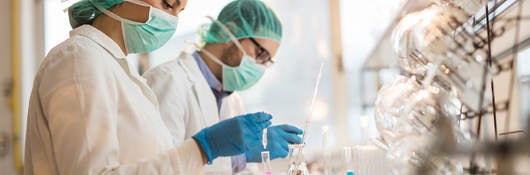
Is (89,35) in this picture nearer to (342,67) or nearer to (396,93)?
(396,93)

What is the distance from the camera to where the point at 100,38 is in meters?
1.50

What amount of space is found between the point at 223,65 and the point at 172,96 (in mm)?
372

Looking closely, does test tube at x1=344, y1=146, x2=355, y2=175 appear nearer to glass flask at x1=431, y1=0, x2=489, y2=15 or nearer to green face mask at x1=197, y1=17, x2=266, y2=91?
glass flask at x1=431, y1=0, x2=489, y2=15

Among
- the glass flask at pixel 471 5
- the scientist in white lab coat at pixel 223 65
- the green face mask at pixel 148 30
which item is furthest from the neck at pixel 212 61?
the glass flask at pixel 471 5

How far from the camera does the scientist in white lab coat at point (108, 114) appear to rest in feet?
4.12

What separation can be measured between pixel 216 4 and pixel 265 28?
1.69 metres

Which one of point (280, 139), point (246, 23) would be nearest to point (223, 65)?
point (246, 23)

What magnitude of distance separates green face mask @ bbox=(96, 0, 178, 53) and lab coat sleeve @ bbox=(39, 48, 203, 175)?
0.26 metres

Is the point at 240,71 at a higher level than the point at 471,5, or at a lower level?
lower

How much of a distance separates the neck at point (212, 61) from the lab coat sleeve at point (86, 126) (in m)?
1.08

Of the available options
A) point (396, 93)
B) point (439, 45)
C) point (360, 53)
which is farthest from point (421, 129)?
point (360, 53)

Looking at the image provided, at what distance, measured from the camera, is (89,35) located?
58.1 inches

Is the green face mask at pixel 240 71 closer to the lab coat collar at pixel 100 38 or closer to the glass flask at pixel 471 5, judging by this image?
the lab coat collar at pixel 100 38

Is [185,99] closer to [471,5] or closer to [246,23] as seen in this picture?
[246,23]
